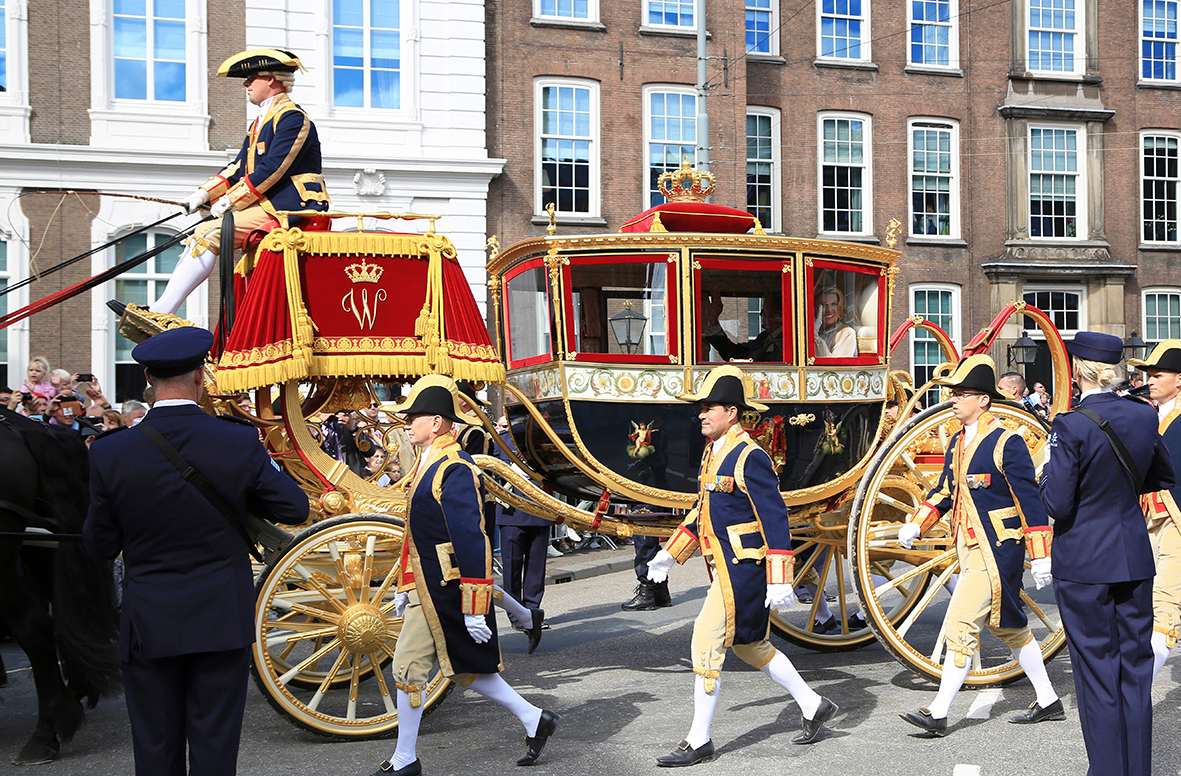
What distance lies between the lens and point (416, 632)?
5055 millimetres

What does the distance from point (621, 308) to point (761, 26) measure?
52.5 ft

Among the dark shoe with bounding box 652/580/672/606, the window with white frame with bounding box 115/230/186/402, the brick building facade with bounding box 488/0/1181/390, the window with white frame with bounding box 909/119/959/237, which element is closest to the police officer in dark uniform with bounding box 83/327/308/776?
the dark shoe with bounding box 652/580/672/606

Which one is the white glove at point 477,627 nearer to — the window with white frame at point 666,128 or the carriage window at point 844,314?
the carriage window at point 844,314

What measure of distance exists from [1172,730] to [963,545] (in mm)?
1272

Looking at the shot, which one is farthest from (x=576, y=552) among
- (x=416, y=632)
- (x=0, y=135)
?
(x=0, y=135)

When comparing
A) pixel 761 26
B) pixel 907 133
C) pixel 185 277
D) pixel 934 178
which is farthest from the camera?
pixel 934 178

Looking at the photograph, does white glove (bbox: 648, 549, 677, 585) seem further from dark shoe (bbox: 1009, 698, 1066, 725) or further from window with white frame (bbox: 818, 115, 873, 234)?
window with white frame (bbox: 818, 115, 873, 234)

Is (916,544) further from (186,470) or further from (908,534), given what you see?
(186,470)

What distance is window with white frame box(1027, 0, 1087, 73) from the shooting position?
2230 centimetres

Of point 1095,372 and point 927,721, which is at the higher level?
point 1095,372

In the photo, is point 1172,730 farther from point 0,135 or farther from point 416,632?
point 0,135

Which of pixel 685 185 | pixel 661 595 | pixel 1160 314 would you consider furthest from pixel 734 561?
pixel 1160 314

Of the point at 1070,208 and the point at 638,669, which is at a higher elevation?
the point at 1070,208

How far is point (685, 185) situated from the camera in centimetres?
758
